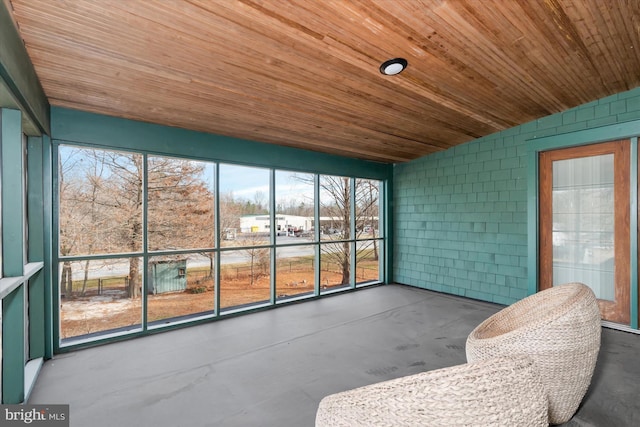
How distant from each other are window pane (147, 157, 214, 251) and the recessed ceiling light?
3766 mm

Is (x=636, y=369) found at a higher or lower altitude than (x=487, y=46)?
lower

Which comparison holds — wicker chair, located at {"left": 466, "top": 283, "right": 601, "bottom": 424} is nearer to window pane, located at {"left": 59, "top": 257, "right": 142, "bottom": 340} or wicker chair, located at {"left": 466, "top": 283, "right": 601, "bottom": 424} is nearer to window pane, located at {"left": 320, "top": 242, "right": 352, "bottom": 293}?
window pane, located at {"left": 320, "top": 242, "right": 352, "bottom": 293}

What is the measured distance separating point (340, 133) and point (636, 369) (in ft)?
14.5

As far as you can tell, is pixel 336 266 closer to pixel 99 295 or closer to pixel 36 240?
pixel 99 295

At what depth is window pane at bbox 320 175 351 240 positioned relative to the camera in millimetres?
6605

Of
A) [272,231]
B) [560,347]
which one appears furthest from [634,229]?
[272,231]

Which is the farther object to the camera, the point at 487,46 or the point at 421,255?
the point at 421,255

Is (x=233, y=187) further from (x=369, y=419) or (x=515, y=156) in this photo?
(x=369, y=419)

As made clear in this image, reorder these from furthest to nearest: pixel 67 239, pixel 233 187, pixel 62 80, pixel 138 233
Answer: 1. pixel 233 187
2. pixel 138 233
3. pixel 67 239
4. pixel 62 80

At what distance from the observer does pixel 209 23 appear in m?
2.36

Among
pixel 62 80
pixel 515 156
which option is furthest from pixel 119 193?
pixel 515 156

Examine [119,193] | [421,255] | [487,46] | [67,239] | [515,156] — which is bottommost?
[421,255]

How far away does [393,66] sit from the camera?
3152 mm

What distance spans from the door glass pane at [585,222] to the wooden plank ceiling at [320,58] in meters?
0.98
